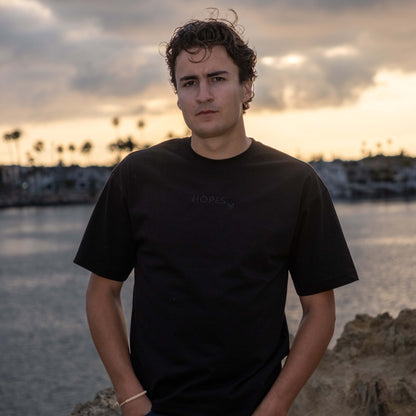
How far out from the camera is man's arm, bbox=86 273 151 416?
241 centimetres

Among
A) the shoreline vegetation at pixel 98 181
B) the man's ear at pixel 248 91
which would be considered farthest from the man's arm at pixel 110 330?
the shoreline vegetation at pixel 98 181

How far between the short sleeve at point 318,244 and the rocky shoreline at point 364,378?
9.45 feet

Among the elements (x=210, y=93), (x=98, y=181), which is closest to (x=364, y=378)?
(x=210, y=93)

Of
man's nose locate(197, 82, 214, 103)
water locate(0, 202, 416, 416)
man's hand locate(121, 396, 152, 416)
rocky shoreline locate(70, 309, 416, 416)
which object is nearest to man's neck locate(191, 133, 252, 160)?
man's nose locate(197, 82, 214, 103)

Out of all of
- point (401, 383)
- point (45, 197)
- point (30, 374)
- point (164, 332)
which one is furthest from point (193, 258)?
point (45, 197)

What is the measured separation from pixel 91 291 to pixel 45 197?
142208mm

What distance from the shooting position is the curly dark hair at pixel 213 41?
2.44 meters

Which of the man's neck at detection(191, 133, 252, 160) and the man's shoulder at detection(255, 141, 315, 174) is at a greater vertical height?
the man's neck at detection(191, 133, 252, 160)

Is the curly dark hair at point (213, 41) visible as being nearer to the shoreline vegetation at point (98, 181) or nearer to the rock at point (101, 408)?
the rock at point (101, 408)

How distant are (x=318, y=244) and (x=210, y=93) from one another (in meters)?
0.70

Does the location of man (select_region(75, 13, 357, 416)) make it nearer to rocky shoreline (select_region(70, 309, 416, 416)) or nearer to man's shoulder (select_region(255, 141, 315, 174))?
man's shoulder (select_region(255, 141, 315, 174))

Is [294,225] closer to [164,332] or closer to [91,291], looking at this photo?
[164,332]

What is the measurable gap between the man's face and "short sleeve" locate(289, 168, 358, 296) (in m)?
0.38

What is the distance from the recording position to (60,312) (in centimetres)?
2280
